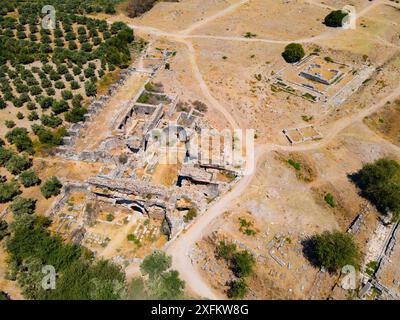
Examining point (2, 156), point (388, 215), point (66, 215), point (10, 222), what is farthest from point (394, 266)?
point (2, 156)

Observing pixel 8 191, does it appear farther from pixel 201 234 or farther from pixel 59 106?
pixel 201 234

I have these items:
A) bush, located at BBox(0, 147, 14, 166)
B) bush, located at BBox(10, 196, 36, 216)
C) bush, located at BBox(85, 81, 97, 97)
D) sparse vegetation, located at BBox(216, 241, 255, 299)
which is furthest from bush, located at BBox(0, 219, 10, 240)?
bush, located at BBox(85, 81, 97, 97)

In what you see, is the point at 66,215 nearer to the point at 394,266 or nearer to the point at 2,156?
the point at 2,156

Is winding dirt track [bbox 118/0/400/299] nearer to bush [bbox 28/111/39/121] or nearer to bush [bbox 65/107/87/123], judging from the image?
bush [bbox 65/107/87/123]

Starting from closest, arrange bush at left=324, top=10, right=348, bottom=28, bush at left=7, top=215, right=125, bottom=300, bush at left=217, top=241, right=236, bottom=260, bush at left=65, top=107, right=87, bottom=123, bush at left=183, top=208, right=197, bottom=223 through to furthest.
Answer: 1. bush at left=7, top=215, right=125, bottom=300
2. bush at left=217, top=241, right=236, bottom=260
3. bush at left=183, top=208, right=197, bottom=223
4. bush at left=65, top=107, right=87, bottom=123
5. bush at left=324, top=10, right=348, bottom=28

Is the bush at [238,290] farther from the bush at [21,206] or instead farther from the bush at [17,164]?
the bush at [17,164]

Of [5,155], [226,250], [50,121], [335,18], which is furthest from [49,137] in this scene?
[335,18]
